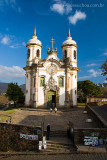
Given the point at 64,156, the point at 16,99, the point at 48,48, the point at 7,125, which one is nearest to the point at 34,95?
the point at 16,99

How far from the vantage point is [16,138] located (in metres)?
11.5

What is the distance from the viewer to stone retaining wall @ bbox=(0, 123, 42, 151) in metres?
11.0

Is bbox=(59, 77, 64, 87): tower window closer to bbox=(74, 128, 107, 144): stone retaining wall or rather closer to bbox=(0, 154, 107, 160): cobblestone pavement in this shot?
bbox=(74, 128, 107, 144): stone retaining wall

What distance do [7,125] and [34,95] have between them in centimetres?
1479

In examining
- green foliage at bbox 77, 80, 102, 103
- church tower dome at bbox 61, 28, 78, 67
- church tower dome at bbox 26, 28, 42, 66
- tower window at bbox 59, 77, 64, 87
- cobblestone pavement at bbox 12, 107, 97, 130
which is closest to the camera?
cobblestone pavement at bbox 12, 107, 97, 130

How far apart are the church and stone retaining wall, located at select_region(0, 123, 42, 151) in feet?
46.6

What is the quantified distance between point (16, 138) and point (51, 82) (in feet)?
52.5

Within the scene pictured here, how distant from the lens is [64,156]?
952 cm

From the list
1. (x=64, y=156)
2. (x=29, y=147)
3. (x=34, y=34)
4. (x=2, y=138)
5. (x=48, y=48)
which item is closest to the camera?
(x=64, y=156)

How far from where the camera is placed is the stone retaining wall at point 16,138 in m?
11.0

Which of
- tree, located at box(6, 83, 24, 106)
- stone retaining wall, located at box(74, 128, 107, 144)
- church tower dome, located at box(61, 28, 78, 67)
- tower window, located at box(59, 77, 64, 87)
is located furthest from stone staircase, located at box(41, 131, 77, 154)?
tree, located at box(6, 83, 24, 106)

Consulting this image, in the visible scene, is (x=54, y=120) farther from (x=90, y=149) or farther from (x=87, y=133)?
(x=90, y=149)

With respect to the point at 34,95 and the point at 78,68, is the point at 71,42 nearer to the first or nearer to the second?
the point at 78,68

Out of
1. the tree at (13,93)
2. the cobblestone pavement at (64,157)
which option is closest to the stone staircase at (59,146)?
the cobblestone pavement at (64,157)
